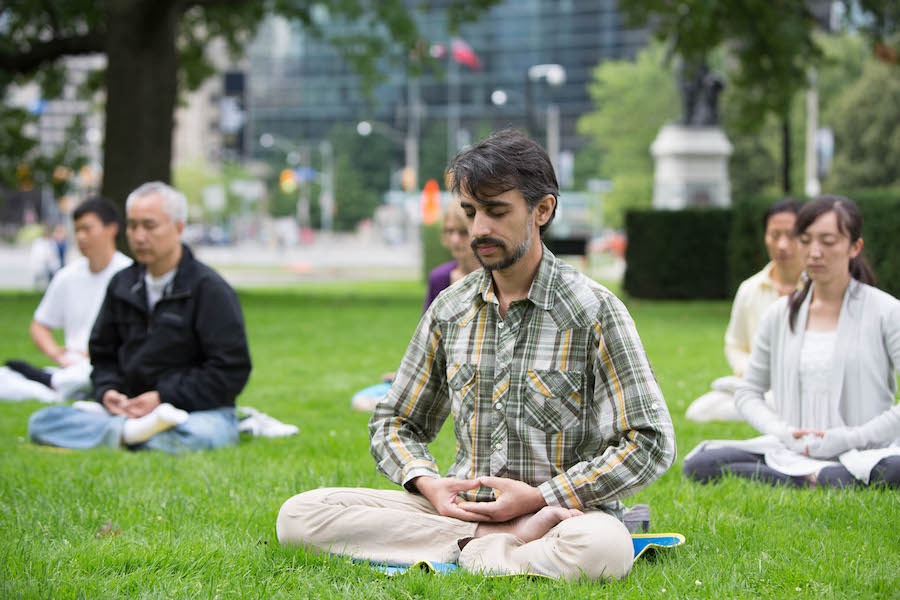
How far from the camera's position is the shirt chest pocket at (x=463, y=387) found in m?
4.11

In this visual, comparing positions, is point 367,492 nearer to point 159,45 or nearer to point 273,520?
point 273,520

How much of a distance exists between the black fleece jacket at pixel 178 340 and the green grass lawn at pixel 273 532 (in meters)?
0.43

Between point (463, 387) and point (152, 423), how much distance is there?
3.32 metres

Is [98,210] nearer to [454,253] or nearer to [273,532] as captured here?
[454,253]

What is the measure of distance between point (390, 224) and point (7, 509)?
109819 mm

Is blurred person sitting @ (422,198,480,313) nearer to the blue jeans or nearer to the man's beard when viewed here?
the blue jeans

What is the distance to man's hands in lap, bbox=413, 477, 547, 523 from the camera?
3.96 m

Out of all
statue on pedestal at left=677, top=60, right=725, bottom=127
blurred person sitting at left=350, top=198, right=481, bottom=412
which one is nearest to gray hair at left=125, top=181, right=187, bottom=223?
blurred person sitting at left=350, top=198, right=481, bottom=412

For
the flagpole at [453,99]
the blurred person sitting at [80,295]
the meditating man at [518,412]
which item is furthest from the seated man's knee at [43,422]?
the flagpole at [453,99]

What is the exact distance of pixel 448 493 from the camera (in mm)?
4145

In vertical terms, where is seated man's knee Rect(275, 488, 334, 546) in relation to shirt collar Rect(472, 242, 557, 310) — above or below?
below

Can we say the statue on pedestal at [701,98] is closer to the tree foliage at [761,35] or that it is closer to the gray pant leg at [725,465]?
the tree foliage at [761,35]

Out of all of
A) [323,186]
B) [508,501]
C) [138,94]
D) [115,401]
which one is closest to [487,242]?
[508,501]

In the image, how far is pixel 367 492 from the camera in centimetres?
444
